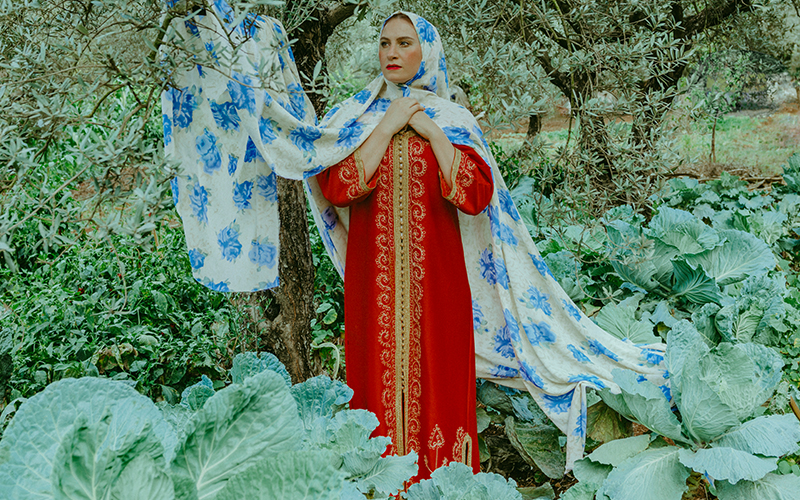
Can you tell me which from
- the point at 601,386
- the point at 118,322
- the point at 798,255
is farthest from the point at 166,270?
the point at 798,255

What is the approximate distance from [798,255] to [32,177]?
4.74m

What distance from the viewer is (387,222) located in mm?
2205

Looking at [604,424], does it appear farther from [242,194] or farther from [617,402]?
[242,194]

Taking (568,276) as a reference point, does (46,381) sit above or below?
below

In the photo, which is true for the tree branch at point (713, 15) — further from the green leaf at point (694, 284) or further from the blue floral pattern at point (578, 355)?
the blue floral pattern at point (578, 355)

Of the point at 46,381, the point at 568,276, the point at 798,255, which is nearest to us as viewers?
the point at 46,381

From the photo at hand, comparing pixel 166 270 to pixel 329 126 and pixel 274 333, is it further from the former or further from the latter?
pixel 329 126

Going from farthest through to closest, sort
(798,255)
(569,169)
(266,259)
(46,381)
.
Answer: (798,255) < (46,381) < (569,169) < (266,259)

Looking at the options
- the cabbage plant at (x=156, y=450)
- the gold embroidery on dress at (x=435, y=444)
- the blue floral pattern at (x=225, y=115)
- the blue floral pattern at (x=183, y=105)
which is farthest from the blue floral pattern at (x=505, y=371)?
the cabbage plant at (x=156, y=450)

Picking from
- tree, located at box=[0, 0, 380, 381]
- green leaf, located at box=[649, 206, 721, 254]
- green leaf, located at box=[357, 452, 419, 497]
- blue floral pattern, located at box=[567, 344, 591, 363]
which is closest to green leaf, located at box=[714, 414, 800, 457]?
blue floral pattern, located at box=[567, 344, 591, 363]

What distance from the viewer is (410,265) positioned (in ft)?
7.26

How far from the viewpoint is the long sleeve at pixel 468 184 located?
2090 millimetres

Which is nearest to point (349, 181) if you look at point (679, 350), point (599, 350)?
point (599, 350)

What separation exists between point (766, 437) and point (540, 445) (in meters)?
0.89
